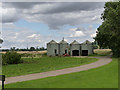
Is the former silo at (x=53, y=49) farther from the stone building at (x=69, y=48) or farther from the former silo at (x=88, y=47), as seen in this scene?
the former silo at (x=88, y=47)

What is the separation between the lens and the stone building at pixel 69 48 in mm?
50816

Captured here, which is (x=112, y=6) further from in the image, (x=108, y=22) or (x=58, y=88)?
(x=58, y=88)

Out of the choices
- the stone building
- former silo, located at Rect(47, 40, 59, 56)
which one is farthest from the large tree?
former silo, located at Rect(47, 40, 59, 56)

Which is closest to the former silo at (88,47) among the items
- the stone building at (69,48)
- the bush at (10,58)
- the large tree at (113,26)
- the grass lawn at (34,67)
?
the stone building at (69,48)

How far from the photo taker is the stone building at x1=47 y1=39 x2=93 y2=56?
50816 millimetres

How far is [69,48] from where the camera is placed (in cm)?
5250

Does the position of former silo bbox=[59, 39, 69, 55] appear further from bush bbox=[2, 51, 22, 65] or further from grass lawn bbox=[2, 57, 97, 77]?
grass lawn bbox=[2, 57, 97, 77]

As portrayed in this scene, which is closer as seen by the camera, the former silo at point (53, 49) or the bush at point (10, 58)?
the bush at point (10, 58)

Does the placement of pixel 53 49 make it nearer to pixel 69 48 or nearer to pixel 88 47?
pixel 69 48

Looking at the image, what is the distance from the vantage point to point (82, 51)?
52969 mm

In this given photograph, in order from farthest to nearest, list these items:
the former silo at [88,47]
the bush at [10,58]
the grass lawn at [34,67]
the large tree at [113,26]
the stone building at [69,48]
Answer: the stone building at [69,48] < the former silo at [88,47] < the large tree at [113,26] < the bush at [10,58] < the grass lawn at [34,67]

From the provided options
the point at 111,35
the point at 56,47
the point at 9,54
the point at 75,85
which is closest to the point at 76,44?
the point at 56,47

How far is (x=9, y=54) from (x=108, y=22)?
22174 mm

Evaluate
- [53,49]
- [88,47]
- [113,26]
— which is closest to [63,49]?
[53,49]
